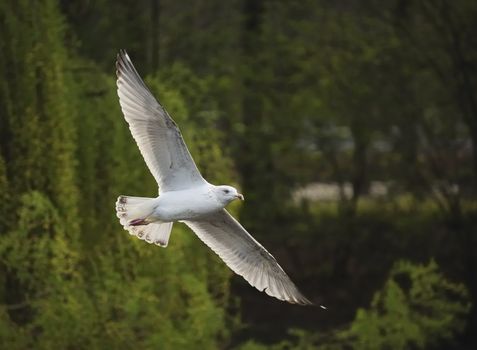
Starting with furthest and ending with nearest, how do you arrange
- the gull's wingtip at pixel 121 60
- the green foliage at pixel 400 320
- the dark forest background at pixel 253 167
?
1. the green foliage at pixel 400 320
2. the dark forest background at pixel 253 167
3. the gull's wingtip at pixel 121 60

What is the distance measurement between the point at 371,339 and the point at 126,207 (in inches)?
125

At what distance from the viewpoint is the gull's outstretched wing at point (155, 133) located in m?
6.43

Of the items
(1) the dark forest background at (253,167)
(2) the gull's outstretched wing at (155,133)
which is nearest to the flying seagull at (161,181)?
(2) the gull's outstretched wing at (155,133)

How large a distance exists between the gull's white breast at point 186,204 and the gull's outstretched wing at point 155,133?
0.11m

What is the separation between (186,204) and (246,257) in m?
1.08

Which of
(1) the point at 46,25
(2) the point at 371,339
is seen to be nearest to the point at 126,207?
(1) the point at 46,25

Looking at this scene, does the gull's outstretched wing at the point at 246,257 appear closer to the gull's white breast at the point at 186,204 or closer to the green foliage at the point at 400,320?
the gull's white breast at the point at 186,204

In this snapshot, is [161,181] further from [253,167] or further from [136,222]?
[253,167]

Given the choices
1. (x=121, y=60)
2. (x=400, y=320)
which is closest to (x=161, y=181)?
(x=121, y=60)

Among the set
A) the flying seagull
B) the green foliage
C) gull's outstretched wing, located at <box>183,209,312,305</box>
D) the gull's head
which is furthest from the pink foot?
the green foliage

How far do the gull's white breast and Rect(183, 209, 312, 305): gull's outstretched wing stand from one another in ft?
2.51

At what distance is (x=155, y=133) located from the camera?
6559mm

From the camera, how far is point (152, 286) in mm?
7504

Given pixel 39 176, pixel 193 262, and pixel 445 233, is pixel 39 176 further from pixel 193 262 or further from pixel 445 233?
pixel 445 233
